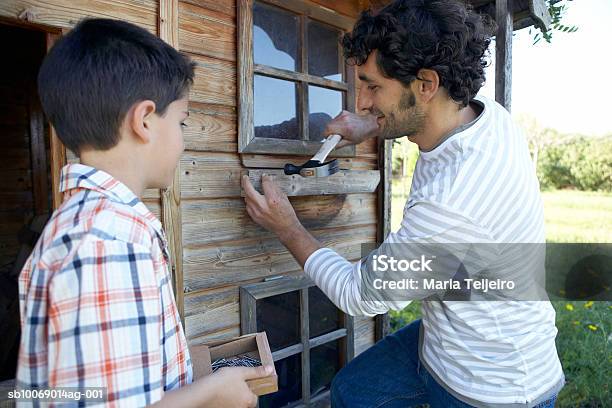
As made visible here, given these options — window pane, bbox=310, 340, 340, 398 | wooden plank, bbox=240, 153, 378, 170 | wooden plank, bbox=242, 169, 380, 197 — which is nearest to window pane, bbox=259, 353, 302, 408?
window pane, bbox=310, 340, 340, 398

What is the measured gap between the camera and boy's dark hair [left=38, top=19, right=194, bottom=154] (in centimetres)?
88

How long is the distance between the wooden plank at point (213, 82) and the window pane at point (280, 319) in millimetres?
915

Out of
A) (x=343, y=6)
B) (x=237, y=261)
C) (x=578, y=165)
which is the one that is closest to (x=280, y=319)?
(x=237, y=261)

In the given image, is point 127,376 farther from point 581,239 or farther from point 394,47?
point 581,239

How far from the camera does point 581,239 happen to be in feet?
22.5

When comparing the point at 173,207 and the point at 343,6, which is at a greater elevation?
the point at 343,6

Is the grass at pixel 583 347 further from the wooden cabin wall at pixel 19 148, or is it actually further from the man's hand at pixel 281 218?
the wooden cabin wall at pixel 19 148

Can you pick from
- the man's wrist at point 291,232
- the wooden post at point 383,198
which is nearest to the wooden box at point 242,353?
the man's wrist at point 291,232

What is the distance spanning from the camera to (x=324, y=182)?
6.42ft

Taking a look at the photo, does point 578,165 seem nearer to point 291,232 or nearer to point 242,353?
point 291,232

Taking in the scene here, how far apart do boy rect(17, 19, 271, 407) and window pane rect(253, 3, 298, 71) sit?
34.6 inches

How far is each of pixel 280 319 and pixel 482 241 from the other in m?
1.11

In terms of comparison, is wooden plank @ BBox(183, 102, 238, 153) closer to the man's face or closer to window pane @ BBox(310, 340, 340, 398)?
the man's face

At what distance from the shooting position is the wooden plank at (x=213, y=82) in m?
1.63
